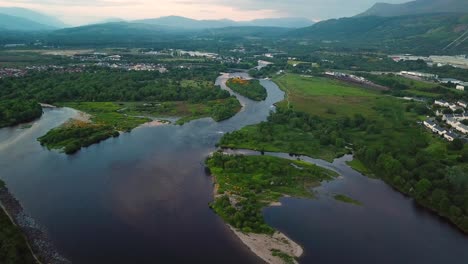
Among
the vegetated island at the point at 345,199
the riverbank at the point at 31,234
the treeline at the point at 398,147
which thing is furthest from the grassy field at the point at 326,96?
the riverbank at the point at 31,234

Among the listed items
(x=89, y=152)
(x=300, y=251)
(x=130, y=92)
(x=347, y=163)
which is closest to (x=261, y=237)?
(x=300, y=251)

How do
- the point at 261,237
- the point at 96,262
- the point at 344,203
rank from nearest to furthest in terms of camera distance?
1. the point at 96,262
2. the point at 261,237
3. the point at 344,203

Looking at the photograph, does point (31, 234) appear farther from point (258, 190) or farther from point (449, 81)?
point (449, 81)

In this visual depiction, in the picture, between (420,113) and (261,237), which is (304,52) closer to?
(420,113)

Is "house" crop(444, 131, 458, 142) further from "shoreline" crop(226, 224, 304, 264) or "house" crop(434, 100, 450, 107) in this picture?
"shoreline" crop(226, 224, 304, 264)

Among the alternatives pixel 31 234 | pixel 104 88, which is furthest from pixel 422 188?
pixel 104 88

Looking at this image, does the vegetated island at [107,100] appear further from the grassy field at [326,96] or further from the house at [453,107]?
the house at [453,107]
